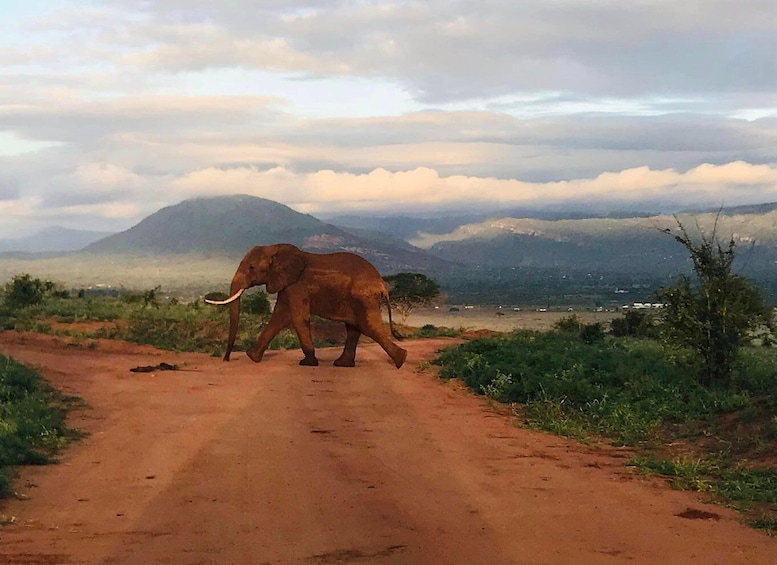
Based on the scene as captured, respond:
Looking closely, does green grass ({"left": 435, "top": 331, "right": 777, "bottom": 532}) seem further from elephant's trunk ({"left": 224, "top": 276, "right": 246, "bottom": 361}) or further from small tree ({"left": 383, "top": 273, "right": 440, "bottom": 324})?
small tree ({"left": 383, "top": 273, "right": 440, "bottom": 324})

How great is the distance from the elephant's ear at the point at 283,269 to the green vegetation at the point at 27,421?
536 centimetres

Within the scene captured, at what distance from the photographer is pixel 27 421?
32.7ft

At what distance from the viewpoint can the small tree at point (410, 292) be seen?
162 feet

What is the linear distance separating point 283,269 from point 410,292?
31495 millimetres

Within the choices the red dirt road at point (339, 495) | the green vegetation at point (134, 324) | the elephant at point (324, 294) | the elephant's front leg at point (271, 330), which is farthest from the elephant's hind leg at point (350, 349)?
the red dirt road at point (339, 495)

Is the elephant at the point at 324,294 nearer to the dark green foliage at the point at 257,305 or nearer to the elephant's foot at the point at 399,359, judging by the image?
the elephant's foot at the point at 399,359

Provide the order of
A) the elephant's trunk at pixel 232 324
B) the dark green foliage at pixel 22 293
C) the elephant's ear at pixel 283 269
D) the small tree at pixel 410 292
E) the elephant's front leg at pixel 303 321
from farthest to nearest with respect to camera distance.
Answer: the small tree at pixel 410 292 < the dark green foliage at pixel 22 293 < the elephant's trunk at pixel 232 324 < the elephant's ear at pixel 283 269 < the elephant's front leg at pixel 303 321

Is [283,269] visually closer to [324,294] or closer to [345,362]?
[324,294]

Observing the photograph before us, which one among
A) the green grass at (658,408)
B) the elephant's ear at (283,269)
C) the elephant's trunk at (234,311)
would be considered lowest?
the green grass at (658,408)

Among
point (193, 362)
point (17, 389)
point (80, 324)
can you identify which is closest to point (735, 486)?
point (17, 389)

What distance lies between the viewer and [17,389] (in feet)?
39.9

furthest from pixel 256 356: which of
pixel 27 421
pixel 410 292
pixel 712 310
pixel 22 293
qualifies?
pixel 410 292

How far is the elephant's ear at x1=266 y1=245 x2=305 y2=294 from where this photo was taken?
703 inches

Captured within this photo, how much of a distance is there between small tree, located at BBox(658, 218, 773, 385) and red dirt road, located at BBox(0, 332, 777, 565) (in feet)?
11.0
